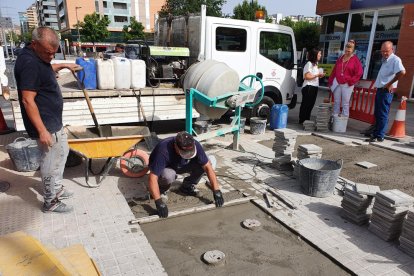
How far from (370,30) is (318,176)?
12.6 meters

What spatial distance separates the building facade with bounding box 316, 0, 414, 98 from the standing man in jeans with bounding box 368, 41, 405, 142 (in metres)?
6.85

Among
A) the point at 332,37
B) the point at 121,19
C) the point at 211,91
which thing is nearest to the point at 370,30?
the point at 332,37

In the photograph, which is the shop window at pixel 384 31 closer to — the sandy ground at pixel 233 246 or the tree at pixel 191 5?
the sandy ground at pixel 233 246

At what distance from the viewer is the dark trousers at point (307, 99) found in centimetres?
762

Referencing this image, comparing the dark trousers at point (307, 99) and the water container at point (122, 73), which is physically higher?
the water container at point (122, 73)

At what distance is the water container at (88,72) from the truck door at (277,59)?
12.3 ft

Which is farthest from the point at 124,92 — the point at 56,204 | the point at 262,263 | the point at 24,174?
the point at 262,263

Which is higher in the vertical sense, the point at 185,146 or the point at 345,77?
the point at 345,77

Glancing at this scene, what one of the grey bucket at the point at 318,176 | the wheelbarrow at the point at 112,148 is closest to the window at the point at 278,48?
the grey bucket at the point at 318,176

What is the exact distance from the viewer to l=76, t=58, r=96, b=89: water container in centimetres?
547

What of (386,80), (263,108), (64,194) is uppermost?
(386,80)

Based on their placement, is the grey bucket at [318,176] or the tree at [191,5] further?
the tree at [191,5]

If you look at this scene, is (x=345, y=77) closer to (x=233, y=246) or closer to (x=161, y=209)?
(x=233, y=246)

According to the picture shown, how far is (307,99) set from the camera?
306 inches
